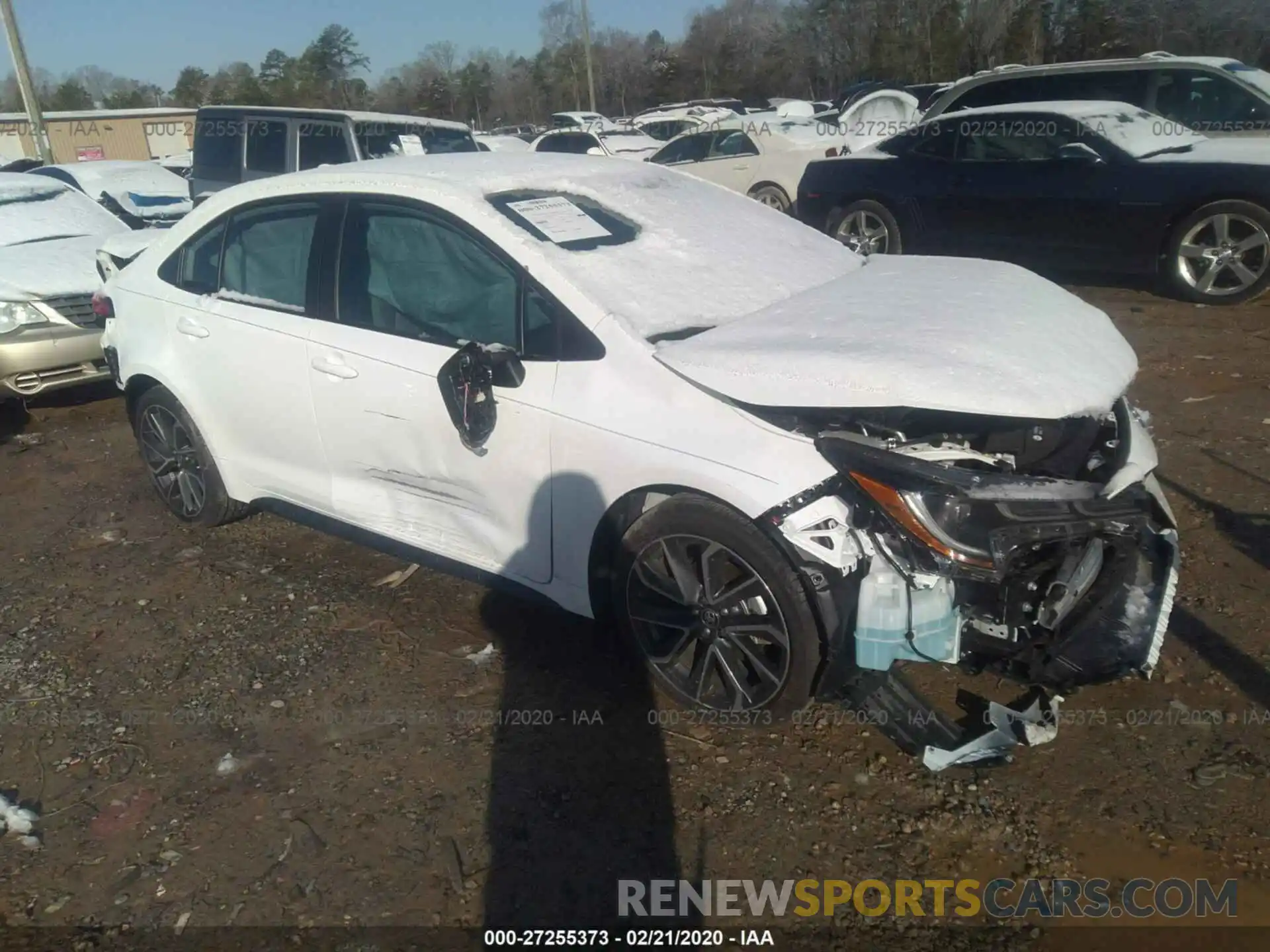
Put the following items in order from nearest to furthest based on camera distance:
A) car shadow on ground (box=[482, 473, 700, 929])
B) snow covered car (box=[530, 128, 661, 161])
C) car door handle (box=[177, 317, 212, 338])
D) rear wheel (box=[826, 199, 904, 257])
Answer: car shadow on ground (box=[482, 473, 700, 929]), car door handle (box=[177, 317, 212, 338]), rear wheel (box=[826, 199, 904, 257]), snow covered car (box=[530, 128, 661, 161])

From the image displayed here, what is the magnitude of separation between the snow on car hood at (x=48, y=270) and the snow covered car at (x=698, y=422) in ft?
10.1

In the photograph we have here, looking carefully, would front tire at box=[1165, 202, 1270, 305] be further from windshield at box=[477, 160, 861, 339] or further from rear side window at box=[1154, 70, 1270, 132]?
windshield at box=[477, 160, 861, 339]

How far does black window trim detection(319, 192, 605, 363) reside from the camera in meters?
3.05

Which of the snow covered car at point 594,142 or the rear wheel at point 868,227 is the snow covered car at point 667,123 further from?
the rear wheel at point 868,227

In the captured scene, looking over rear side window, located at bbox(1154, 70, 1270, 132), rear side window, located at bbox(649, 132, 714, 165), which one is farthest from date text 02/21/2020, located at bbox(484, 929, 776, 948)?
rear side window, located at bbox(649, 132, 714, 165)

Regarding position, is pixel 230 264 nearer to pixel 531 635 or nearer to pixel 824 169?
pixel 531 635

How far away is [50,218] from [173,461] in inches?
177

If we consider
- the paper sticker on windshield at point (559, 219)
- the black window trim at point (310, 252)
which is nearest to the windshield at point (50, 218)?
the black window trim at point (310, 252)

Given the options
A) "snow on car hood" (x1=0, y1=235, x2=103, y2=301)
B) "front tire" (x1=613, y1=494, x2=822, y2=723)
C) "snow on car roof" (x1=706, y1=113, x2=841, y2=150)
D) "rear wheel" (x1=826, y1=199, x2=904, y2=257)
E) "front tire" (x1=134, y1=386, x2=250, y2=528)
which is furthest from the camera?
"snow on car roof" (x1=706, y1=113, x2=841, y2=150)

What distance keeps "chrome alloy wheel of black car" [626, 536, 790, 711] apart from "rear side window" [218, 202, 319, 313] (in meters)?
1.82

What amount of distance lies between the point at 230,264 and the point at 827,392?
2799mm

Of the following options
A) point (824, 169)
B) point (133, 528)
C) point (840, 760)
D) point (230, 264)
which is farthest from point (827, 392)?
point (824, 169)

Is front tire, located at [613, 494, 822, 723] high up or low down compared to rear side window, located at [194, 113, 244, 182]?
down

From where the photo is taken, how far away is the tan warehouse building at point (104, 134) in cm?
3306
